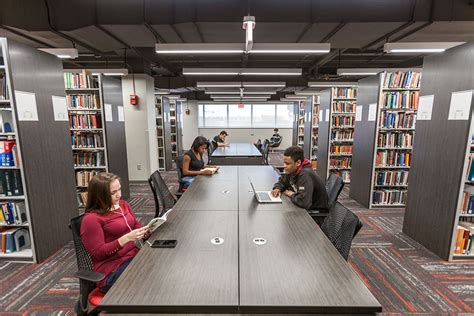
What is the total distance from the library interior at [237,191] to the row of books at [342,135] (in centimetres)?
122

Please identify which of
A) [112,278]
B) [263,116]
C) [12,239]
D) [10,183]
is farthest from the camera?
[263,116]

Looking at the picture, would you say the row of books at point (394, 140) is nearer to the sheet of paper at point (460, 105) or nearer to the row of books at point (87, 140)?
the sheet of paper at point (460, 105)

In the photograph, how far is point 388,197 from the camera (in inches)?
207

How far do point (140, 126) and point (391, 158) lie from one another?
5.86 m

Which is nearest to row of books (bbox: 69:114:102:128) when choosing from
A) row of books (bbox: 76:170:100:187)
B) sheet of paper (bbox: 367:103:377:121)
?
row of books (bbox: 76:170:100:187)

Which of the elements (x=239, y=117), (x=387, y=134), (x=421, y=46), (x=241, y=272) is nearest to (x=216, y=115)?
(x=239, y=117)

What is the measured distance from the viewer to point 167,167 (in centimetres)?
908

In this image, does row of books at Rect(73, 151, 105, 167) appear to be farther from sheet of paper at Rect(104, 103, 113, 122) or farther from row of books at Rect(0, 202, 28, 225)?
row of books at Rect(0, 202, 28, 225)

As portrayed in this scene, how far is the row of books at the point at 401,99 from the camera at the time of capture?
492 cm

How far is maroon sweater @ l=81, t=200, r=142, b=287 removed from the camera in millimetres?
1777

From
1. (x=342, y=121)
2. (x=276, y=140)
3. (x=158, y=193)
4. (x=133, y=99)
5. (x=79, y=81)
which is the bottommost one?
(x=276, y=140)

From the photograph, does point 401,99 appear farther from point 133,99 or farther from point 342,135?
point 133,99

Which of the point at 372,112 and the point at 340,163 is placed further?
the point at 340,163

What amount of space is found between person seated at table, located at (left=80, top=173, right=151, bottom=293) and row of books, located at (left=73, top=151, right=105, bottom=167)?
11.1ft
